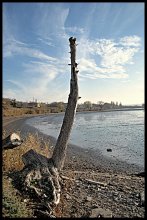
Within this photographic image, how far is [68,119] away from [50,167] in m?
1.87

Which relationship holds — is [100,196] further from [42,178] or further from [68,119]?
[68,119]

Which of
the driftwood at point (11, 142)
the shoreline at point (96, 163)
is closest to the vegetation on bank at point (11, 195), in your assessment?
the driftwood at point (11, 142)

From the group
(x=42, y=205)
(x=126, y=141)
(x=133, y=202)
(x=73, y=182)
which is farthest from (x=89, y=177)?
(x=126, y=141)

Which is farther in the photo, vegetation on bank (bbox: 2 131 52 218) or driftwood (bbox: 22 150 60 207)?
driftwood (bbox: 22 150 60 207)

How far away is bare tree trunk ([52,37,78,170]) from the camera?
10.2 meters

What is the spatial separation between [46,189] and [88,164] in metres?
6.87

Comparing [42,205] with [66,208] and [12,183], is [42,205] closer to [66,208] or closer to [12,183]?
[66,208]

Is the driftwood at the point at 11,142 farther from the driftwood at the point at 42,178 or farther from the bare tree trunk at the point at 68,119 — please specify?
the bare tree trunk at the point at 68,119

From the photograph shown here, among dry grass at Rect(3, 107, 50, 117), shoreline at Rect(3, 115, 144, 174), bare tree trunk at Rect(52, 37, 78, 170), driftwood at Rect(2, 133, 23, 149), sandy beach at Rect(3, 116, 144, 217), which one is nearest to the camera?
sandy beach at Rect(3, 116, 144, 217)

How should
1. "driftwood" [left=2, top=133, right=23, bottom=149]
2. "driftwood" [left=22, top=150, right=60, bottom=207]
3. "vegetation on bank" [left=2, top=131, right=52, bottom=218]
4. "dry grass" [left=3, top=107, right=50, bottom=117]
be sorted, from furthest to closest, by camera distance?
"dry grass" [left=3, top=107, right=50, bottom=117] → "driftwood" [left=2, top=133, right=23, bottom=149] → "driftwood" [left=22, top=150, right=60, bottom=207] → "vegetation on bank" [left=2, top=131, right=52, bottom=218]

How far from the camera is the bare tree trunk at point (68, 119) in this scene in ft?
33.5

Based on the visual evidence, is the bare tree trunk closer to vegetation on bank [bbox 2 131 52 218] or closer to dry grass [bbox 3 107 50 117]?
vegetation on bank [bbox 2 131 52 218]

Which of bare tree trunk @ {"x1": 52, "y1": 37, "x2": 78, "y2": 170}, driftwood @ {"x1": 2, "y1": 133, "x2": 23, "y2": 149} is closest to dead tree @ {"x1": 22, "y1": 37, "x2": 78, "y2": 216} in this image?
bare tree trunk @ {"x1": 52, "y1": 37, "x2": 78, "y2": 170}

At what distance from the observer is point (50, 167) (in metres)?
9.53
